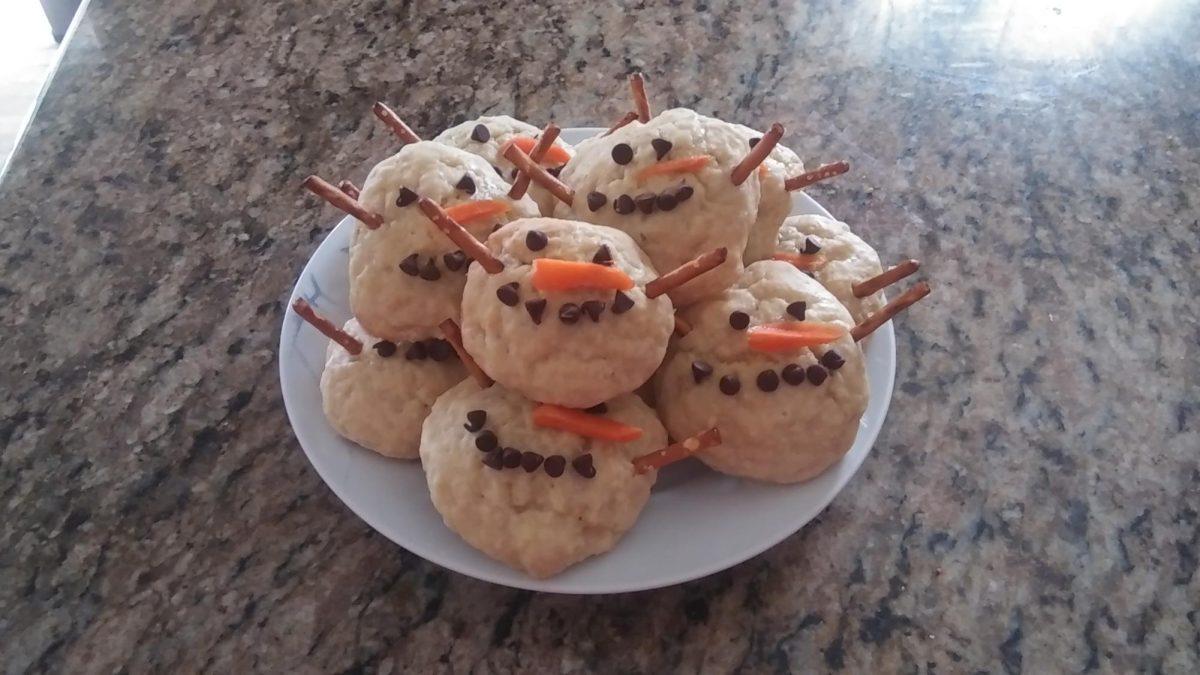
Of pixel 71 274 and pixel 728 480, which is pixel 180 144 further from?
pixel 728 480

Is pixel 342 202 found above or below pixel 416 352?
above

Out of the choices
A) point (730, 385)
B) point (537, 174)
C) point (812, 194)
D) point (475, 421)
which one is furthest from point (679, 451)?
point (812, 194)

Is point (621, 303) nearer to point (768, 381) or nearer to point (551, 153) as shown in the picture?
point (768, 381)

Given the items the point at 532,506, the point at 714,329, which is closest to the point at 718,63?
the point at 714,329

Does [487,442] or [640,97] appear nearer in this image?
[487,442]

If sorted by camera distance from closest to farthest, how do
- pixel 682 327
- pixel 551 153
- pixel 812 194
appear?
pixel 682 327
pixel 551 153
pixel 812 194

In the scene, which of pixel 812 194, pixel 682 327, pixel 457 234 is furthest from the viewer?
pixel 812 194

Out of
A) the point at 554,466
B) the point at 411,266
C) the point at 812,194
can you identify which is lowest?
the point at 812,194
